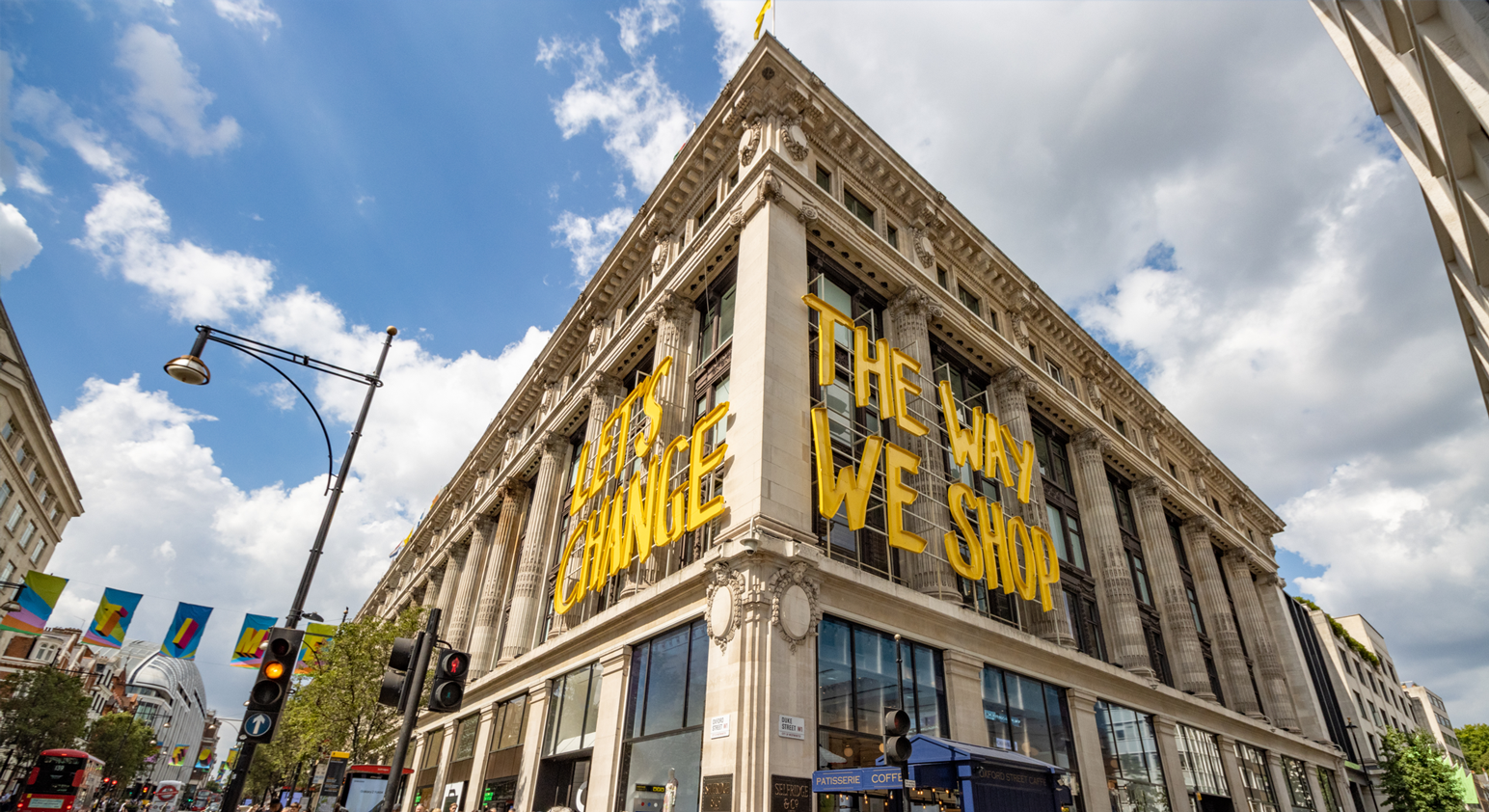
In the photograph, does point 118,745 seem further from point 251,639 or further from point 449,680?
point 449,680

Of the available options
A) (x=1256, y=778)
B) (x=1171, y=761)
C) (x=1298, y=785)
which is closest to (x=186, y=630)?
(x=1171, y=761)

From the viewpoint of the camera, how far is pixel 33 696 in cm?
4847

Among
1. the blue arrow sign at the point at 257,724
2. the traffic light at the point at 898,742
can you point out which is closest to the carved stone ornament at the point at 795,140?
the traffic light at the point at 898,742

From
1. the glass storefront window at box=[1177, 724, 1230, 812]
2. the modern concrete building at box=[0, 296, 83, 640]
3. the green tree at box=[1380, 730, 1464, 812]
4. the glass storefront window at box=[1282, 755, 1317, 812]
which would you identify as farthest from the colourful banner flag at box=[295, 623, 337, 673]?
the green tree at box=[1380, 730, 1464, 812]

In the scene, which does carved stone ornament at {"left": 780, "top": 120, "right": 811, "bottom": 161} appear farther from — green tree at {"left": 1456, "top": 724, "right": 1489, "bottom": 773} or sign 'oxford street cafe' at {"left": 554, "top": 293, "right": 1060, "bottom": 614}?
green tree at {"left": 1456, "top": 724, "right": 1489, "bottom": 773}

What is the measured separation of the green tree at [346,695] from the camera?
3581cm

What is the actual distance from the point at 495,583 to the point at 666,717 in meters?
24.2

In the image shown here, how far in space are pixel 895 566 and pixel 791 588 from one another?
7263 millimetres

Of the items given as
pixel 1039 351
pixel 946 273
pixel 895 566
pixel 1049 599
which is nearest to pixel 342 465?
pixel 895 566

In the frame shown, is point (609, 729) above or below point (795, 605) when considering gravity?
below

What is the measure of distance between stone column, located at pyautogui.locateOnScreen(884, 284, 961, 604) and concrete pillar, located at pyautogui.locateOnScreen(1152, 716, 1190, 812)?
14969 mm

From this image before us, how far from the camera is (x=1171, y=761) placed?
29562 mm

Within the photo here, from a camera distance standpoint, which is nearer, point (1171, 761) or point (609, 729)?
point (609, 729)

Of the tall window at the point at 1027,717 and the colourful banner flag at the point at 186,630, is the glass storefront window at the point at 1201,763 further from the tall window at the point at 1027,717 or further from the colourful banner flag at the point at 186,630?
A: the colourful banner flag at the point at 186,630
